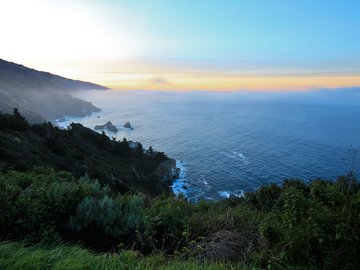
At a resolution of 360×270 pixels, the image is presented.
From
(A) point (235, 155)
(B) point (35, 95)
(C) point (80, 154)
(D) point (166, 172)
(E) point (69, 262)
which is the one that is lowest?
(D) point (166, 172)

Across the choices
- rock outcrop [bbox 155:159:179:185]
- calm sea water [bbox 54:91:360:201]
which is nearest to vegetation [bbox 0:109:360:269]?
calm sea water [bbox 54:91:360:201]

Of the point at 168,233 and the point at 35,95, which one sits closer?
the point at 168,233

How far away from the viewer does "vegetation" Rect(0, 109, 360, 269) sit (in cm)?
351

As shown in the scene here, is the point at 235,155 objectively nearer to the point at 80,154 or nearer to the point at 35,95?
the point at 80,154

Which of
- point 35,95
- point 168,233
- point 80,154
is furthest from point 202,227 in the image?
point 35,95

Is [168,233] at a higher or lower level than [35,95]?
higher

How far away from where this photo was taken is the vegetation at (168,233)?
11.5 feet

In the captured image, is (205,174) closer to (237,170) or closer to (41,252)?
(237,170)

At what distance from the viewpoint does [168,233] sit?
16.4 ft

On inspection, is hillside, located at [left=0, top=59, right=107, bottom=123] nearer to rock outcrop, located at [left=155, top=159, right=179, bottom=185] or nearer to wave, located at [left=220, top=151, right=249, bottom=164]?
wave, located at [left=220, top=151, right=249, bottom=164]

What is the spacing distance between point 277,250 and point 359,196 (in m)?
1.23

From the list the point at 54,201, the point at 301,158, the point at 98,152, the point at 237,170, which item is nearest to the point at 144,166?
the point at 98,152

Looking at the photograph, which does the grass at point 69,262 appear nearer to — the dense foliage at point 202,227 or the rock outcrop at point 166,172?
the dense foliage at point 202,227

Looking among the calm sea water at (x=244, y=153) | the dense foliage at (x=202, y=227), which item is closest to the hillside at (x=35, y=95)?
the calm sea water at (x=244, y=153)
